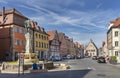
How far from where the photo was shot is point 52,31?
342 ft

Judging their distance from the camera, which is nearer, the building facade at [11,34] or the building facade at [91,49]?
the building facade at [11,34]

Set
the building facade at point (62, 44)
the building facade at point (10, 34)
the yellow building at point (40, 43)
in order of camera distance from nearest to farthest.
→ the building facade at point (10, 34), the yellow building at point (40, 43), the building facade at point (62, 44)

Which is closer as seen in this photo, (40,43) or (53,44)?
(40,43)

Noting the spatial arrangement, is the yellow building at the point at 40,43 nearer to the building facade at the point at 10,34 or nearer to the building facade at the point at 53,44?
the building facade at the point at 53,44

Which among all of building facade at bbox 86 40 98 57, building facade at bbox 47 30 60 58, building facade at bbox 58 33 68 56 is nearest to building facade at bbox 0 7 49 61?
building facade at bbox 47 30 60 58

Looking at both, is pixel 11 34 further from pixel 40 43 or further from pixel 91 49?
pixel 91 49

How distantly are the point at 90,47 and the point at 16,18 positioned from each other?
395 ft

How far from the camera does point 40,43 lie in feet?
268

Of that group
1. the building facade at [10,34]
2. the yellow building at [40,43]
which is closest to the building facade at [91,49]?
the yellow building at [40,43]

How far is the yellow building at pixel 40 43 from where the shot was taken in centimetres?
7731

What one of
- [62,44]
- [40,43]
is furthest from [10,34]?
[62,44]

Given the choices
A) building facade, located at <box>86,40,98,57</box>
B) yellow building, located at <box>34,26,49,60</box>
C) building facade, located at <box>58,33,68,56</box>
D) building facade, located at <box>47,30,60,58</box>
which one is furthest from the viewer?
building facade, located at <box>86,40,98,57</box>

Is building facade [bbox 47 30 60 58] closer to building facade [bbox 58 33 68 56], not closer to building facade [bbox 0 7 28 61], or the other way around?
building facade [bbox 58 33 68 56]

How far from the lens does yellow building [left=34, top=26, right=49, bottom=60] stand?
77.3 meters
